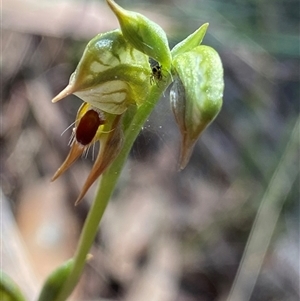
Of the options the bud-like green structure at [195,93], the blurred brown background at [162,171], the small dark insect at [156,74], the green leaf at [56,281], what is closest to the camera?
the bud-like green structure at [195,93]

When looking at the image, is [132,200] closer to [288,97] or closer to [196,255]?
[196,255]

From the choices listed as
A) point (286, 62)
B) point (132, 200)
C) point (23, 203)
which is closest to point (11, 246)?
point (23, 203)

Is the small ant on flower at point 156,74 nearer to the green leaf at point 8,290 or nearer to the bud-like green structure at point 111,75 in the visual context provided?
the bud-like green structure at point 111,75

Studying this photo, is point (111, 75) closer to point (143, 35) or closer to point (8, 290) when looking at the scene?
point (143, 35)

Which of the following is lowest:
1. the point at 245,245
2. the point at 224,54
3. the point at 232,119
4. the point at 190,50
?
the point at 245,245

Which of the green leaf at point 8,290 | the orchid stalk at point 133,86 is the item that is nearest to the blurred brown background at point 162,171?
the green leaf at point 8,290

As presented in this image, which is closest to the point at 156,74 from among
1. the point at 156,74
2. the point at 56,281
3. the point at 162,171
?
the point at 156,74
